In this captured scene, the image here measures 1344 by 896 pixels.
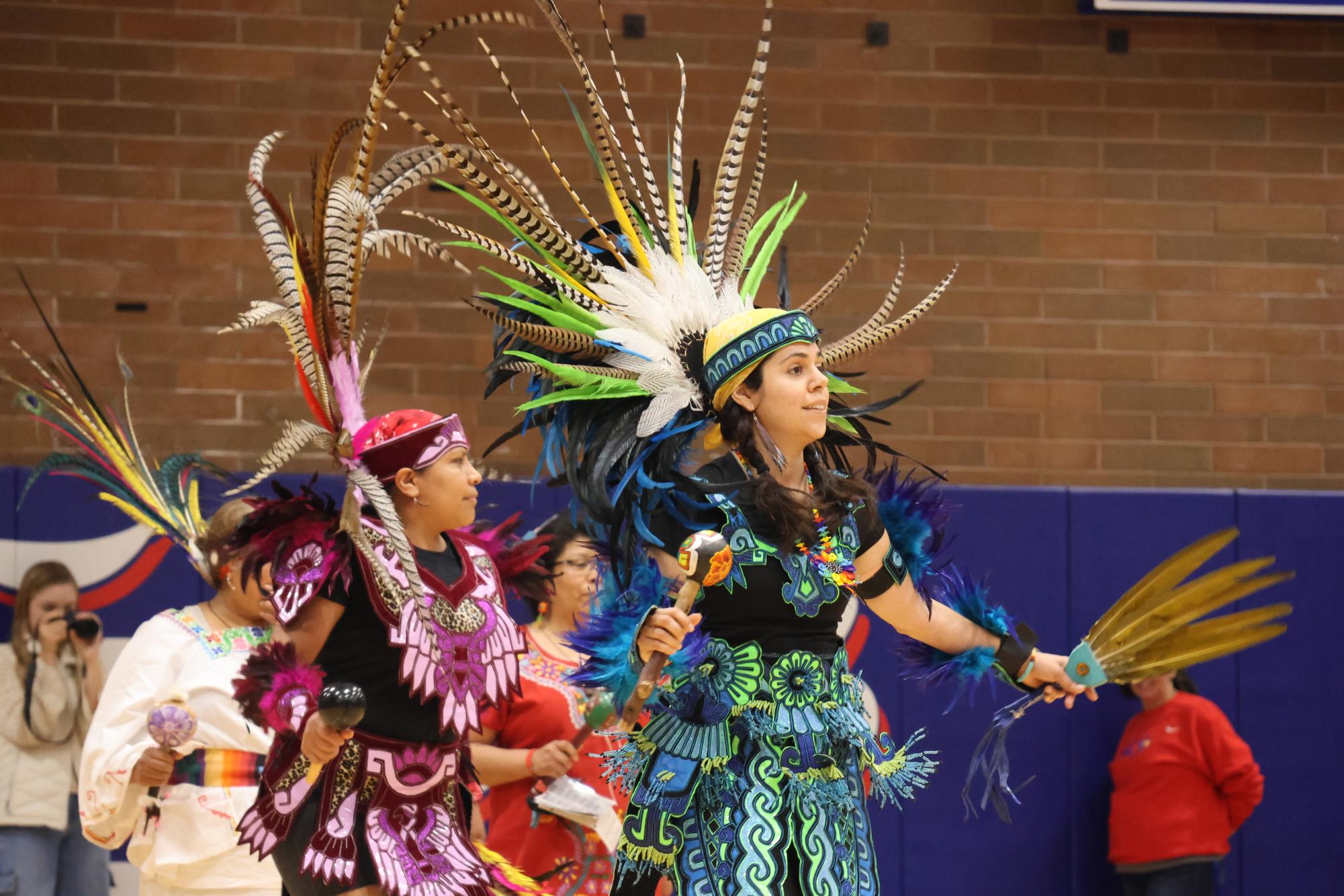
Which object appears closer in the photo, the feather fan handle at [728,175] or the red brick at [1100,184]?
the feather fan handle at [728,175]

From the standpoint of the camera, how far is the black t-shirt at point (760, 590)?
3.49 meters

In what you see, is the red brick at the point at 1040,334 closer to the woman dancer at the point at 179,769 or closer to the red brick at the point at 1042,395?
the red brick at the point at 1042,395

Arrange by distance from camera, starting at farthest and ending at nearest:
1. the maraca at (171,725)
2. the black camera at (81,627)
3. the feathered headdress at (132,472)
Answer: the black camera at (81,627), the feathered headdress at (132,472), the maraca at (171,725)

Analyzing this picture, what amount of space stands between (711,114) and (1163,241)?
2.17 m

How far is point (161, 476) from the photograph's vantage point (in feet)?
17.5

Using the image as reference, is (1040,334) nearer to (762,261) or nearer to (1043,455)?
(1043,455)

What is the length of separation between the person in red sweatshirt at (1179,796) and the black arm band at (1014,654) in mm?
2406

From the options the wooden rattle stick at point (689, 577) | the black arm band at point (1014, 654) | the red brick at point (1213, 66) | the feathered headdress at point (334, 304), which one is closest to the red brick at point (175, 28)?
the feathered headdress at point (334, 304)

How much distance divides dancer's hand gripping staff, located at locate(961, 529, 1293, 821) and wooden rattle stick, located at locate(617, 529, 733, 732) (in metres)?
0.88

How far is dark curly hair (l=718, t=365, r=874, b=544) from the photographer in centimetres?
352

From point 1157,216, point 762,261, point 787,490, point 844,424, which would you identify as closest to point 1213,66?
point 1157,216

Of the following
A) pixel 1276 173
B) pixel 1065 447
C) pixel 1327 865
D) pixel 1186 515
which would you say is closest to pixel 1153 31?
pixel 1276 173

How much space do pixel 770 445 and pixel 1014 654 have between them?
755 mm

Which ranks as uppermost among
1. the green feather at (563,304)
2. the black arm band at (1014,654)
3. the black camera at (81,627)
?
the green feather at (563,304)
